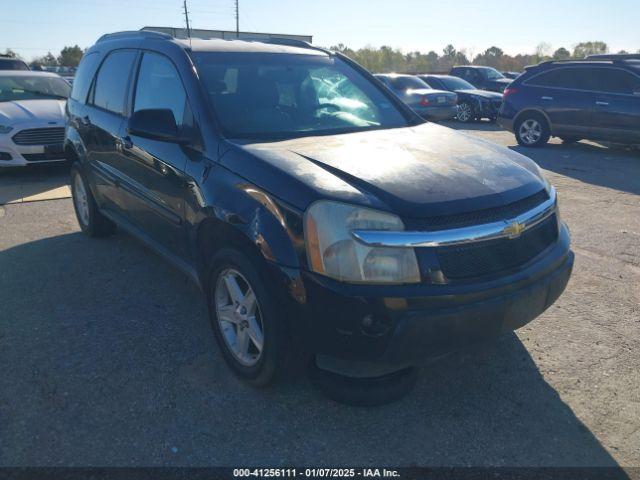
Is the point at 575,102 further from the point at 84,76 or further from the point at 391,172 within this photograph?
the point at 391,172

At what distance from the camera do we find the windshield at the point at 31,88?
929 cm

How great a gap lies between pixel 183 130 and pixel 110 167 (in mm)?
1506

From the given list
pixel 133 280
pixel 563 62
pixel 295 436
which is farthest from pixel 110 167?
pixel 563 62

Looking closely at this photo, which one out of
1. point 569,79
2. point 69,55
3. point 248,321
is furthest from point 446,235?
point 69,55

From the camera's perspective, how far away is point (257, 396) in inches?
110

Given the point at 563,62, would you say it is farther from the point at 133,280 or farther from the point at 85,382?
the point at 85,382

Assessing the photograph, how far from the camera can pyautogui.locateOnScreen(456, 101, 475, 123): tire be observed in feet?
54.3

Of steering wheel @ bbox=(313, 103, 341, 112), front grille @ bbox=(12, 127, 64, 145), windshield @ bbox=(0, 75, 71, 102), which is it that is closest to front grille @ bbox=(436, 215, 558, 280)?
steering wheel @ bbox=(313, 103, 341, 112)

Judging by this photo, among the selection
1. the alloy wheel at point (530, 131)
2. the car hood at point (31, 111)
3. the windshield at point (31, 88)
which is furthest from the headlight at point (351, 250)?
the alloy wheel at point (530, 131)

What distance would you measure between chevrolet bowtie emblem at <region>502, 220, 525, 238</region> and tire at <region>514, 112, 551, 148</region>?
32.0 feet

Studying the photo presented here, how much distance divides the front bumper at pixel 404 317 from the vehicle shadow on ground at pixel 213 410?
407 millimetres

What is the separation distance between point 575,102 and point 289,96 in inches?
357

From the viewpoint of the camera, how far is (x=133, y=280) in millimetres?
4348

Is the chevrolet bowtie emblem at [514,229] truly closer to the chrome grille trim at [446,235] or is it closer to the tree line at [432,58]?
the chrome grille trim at [446,235]
